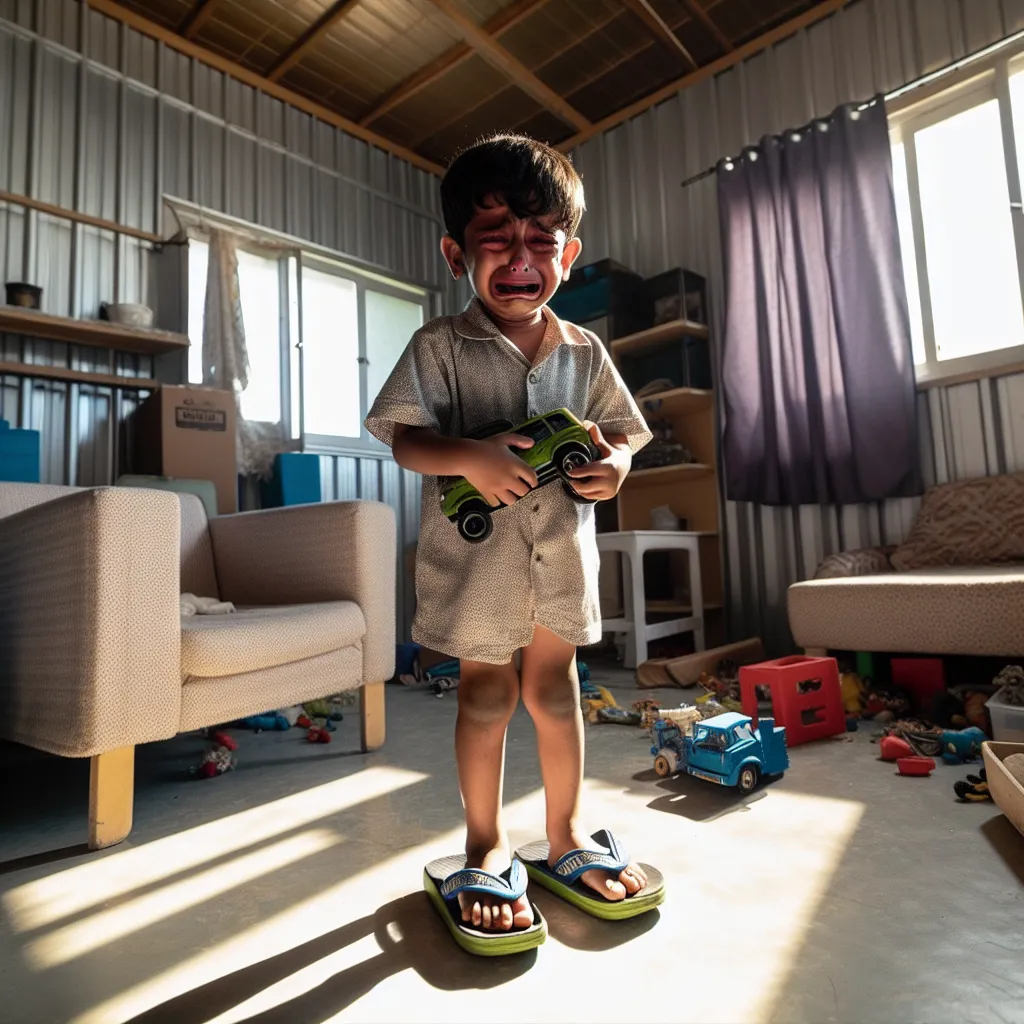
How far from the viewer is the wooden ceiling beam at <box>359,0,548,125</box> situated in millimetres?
3357

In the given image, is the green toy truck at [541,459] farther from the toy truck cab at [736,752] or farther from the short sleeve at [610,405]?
the toy truck cab at [736,752]

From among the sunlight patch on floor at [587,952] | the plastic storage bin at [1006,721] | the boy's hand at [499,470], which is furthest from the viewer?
the plastic storage bin at [1006,721]

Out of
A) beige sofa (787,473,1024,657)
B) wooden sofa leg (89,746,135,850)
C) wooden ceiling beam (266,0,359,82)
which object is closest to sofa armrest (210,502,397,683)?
wooden sofa leg (89,746,135,850)

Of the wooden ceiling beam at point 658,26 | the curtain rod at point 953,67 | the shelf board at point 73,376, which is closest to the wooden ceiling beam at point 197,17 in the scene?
the shelf board at point 73,376

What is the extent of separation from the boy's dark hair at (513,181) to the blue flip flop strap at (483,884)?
2.81 feet

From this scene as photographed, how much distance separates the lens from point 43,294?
301 centimetres

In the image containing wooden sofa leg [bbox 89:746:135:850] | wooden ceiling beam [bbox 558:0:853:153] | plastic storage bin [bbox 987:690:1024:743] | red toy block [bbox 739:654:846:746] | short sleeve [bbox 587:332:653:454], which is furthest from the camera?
wooden ceiling beam [bbox 558:0:853:153]

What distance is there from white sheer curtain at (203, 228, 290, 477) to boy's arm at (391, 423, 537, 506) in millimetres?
2832

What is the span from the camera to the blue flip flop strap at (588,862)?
0.94 metres

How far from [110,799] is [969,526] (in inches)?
110

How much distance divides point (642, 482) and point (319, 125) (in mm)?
2899

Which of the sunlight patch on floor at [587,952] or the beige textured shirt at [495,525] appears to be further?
the beige textured shirt at [495,525]

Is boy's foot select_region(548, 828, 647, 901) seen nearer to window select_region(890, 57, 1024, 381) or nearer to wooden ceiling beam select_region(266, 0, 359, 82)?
window select_region(890, 57, 1024, 381)

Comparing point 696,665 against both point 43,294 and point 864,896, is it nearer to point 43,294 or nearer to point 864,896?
point 864,896
